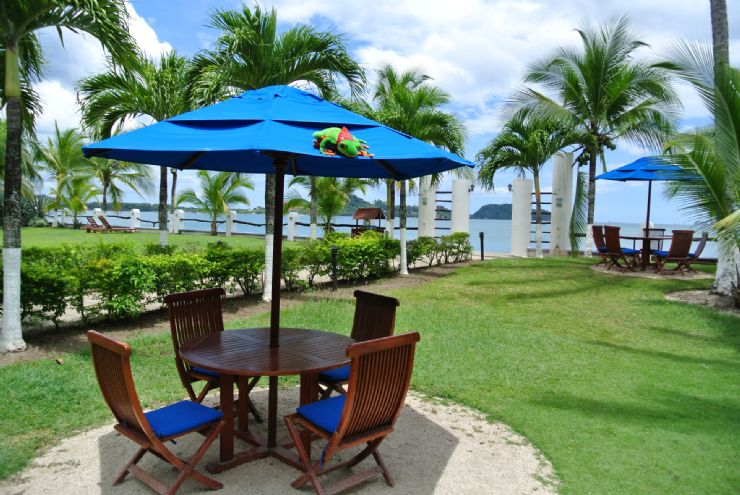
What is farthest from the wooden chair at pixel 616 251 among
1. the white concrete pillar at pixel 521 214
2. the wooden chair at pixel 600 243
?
the white concrete pillar at pixel 521 214

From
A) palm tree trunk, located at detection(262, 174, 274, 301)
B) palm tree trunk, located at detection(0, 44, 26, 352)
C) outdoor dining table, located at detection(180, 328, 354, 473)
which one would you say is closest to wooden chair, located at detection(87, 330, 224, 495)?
outdoor dining table, located at detection(180, 328, 354, 473)

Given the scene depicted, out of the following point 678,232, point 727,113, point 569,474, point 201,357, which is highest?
point 727,113

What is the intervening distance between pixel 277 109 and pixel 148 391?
2.92 metres

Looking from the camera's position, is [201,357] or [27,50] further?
[27,50]

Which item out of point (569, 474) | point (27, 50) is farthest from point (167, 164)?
point (569, 474)

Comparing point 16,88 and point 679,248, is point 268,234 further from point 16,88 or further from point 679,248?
point 679,248

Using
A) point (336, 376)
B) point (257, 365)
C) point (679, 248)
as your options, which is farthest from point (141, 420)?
point (679, 248)

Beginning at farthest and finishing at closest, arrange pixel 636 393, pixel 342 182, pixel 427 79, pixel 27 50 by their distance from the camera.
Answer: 1. pixel 342 182
2. pixel 427 79
3. pixel 27 50
4. pixel 636 393

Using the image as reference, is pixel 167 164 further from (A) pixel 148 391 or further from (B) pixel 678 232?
(B) pixel 678 232

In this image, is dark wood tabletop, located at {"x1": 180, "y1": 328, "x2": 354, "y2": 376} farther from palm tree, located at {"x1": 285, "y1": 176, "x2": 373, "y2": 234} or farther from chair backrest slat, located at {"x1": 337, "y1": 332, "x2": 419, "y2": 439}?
palm tree, located at {"x1": 285, "y1": 176, "x2": 373, "y2": 234}

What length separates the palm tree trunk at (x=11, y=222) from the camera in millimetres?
5852

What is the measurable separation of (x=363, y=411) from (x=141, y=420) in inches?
48.1

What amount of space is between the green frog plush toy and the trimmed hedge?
4.47 metres

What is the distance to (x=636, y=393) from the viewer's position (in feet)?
17.6
